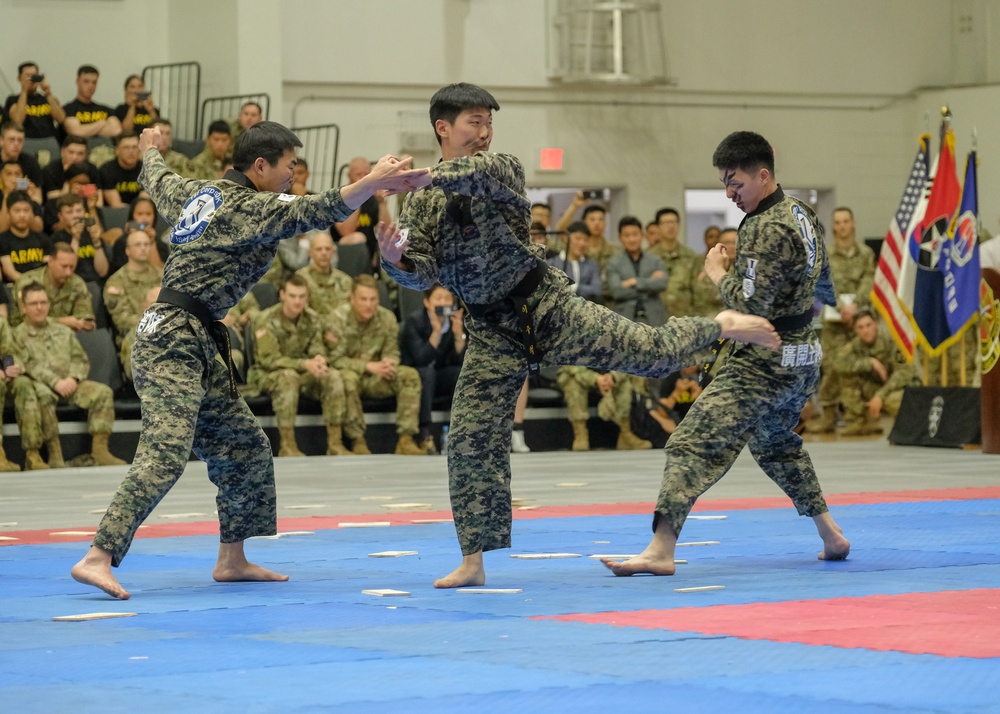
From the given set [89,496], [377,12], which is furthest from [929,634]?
[377,12]

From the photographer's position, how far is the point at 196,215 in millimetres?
5395

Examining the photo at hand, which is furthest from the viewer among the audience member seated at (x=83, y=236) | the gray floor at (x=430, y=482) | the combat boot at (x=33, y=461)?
the audience member seated at (x=83, y=236)

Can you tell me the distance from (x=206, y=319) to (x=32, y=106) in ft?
35.1

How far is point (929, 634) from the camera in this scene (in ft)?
13.8

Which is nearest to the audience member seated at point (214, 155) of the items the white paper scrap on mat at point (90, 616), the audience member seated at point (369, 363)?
the audience member seated at point (369, 363)

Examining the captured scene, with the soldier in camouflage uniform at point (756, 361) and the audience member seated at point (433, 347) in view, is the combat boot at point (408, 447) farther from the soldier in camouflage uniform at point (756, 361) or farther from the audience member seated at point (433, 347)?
the soldier in camouflage uniform at point (756, 361)

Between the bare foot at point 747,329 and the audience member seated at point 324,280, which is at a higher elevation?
the audience member seated at point 324,280

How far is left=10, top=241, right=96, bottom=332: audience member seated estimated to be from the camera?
12617 millimetres

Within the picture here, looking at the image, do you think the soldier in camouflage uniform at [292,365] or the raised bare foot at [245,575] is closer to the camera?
the raised bare foot at [245,575]

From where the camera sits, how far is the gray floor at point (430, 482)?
8.83 metres

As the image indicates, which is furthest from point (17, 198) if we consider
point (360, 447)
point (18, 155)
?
point (360, 447)

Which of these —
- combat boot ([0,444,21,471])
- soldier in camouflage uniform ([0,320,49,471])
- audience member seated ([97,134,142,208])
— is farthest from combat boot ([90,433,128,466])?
audience member seated ([97,134,142,208])

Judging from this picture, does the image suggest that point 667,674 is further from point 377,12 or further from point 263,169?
point 377,12

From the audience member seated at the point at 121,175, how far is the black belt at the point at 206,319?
9.47 meters
